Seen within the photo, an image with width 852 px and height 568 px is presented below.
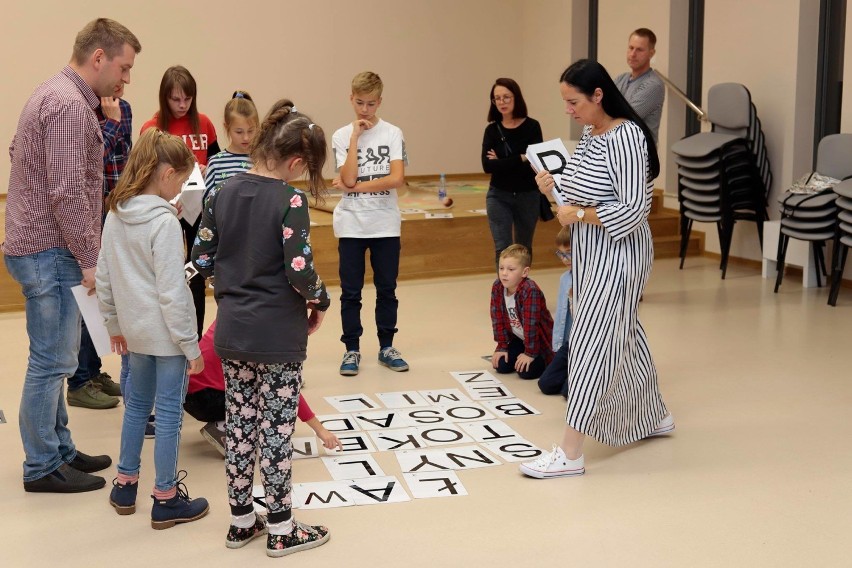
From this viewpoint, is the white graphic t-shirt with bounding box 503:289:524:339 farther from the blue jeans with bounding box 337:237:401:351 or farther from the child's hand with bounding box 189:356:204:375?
the child's hand with bounding box 189:356:204:375

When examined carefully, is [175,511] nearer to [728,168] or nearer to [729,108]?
[728,168]

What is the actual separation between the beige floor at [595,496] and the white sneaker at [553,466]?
5 centimetres


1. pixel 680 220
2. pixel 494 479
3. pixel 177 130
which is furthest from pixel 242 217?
pixel 680 220

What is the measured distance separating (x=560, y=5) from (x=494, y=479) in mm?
7922

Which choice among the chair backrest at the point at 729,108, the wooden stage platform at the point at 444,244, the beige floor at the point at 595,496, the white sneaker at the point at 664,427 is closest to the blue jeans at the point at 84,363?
the beige floor at the point at 595,496

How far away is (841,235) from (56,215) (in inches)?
200

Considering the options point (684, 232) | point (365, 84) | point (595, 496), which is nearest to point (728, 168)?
point (684, 232)

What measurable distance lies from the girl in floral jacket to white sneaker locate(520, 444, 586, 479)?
1.03 metres

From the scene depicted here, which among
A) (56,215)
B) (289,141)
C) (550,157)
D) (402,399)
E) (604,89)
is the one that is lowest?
(402,399)

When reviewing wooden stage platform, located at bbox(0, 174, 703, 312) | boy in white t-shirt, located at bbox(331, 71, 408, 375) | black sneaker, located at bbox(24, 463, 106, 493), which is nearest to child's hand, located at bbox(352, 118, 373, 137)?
boy in white t-shirt, located at bbox(331, 71, 408, 375)

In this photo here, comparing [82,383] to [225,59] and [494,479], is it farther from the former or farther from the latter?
[225,59]

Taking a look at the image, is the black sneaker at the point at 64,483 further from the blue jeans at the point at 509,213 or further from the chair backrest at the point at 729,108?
the chair backrest at the point at 729,108

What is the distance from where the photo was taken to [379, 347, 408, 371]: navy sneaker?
17.4 feet

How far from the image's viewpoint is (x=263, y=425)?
313 cm
